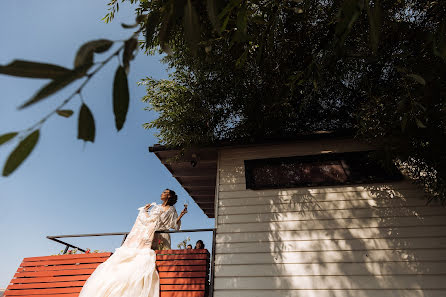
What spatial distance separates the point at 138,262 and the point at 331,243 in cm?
330

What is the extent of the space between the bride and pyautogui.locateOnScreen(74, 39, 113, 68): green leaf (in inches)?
164

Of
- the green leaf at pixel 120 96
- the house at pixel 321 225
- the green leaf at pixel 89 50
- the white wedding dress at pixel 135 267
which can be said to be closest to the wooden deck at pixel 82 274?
the white wedding dress at pixel 135 267

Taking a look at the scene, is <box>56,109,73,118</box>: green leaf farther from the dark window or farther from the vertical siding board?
the dark window

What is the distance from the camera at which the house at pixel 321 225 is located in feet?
13.1

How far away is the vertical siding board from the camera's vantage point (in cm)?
396

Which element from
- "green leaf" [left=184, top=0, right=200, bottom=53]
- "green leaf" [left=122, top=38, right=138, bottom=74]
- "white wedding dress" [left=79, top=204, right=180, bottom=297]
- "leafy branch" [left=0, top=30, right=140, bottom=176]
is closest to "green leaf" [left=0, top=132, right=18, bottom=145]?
"leafy branch" [left=0, top=30, right=140, bottom=176]

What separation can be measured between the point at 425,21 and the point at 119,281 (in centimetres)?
645

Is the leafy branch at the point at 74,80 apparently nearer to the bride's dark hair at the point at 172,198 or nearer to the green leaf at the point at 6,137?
the green leaf at the point at 6,137

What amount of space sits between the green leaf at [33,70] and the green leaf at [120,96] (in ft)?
0.40

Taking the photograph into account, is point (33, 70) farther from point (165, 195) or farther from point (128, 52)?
point (165, 195)

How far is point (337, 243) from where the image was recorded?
4332mm

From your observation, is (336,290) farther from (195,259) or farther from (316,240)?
(195,259)

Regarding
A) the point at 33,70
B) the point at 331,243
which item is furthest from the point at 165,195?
the point at 33,70

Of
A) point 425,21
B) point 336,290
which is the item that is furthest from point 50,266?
point 425,21
